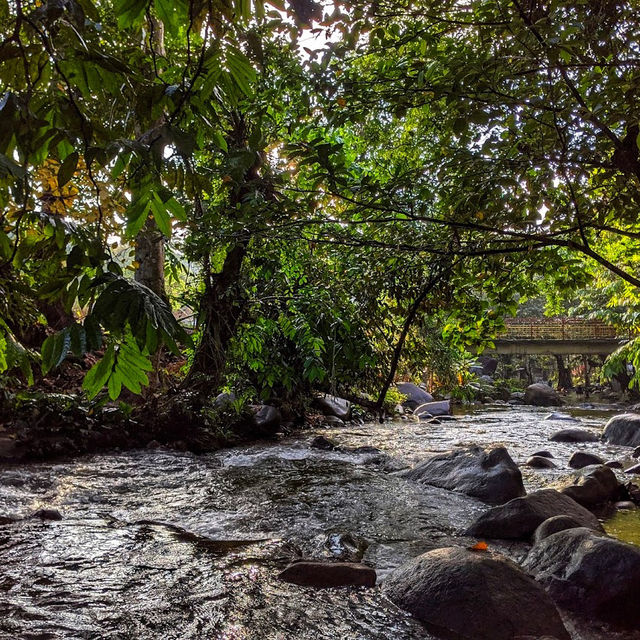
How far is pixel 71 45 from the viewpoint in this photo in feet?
4.30

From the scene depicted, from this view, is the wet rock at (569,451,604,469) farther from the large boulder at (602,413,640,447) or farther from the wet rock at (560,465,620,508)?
the large boulder at (602,413,640,447)

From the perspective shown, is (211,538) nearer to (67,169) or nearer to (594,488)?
(67,169)

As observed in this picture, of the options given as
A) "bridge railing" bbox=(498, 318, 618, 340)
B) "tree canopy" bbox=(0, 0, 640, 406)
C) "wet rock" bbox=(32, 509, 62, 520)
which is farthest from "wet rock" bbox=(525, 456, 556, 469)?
"bridge railing" bbox=(498, 318, 618, 340)

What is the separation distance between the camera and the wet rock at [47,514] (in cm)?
430

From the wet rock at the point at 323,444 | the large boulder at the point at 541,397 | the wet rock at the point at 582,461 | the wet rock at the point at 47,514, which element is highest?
the wet rock at the point at 47,514

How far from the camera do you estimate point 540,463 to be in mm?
7379

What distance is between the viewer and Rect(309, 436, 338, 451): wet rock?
848 cm

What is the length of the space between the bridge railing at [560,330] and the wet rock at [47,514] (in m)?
25.8

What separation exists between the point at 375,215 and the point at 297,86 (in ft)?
3.62

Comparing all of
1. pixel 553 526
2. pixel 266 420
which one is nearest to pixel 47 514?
pixel 553 526

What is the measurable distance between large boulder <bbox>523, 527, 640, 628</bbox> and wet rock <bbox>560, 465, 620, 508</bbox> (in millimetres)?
2097

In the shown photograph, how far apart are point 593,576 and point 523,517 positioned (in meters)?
1.23

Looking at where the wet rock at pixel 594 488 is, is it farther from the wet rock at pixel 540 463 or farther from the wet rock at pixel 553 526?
the wet rock at pixel 540 463

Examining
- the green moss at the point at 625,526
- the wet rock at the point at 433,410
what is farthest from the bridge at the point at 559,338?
the green moss at the point at 625,526
